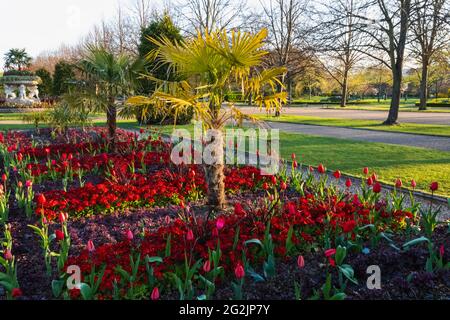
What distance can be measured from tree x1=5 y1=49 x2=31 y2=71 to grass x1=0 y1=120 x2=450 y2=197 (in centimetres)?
4878

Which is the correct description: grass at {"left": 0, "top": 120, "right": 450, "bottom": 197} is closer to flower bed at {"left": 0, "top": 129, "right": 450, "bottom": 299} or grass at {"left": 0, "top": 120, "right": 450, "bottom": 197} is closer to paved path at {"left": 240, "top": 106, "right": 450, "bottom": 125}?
flower bed at {"left": 0, "top": 129, "right": 450, "bottom": 299}

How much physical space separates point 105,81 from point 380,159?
682cm

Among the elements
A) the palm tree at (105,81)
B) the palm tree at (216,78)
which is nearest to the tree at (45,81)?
the palm tree at (105,81)

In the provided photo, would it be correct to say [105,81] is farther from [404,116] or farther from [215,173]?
[404,116]

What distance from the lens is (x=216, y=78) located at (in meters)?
4.61

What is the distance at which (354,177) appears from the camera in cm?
686

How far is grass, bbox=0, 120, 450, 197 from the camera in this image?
6.82 metres

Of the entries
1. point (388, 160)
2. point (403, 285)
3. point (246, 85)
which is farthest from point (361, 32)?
point (403, 285)

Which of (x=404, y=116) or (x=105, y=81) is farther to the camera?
(x=404, y=116)

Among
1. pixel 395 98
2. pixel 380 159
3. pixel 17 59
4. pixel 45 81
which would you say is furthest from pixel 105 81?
pixel 17 59

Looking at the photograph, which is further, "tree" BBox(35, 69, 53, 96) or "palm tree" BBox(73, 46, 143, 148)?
"tree" BBox(35, 69, 53, 96)

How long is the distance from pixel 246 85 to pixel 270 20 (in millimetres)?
26560

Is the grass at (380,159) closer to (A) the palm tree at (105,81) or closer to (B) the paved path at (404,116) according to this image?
(A) the palm tree at (105,81)

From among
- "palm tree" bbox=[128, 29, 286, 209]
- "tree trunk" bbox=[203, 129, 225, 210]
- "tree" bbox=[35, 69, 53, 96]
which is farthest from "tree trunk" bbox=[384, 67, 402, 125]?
"tree" bbox=[35, 69, 53, 96]
